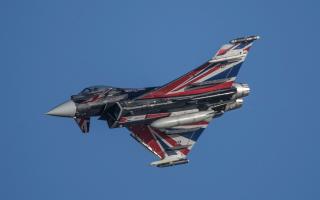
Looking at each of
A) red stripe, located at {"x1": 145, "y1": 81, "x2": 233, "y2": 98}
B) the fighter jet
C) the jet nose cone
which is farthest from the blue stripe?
the jet nose cone

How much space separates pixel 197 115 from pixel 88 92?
5637 mm

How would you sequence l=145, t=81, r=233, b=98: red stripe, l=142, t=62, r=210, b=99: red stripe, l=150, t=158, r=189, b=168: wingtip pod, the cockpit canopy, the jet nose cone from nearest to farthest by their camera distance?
the jet nose cone → the cockpit canopy → l=142, t=62, r=210, b=99: red stripe → l=145, t=81, r=233, b=98: red stripe → l=150, t=158, r=189, b=168: wingtip pod

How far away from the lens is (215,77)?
131ft

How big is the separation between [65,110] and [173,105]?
541 cm

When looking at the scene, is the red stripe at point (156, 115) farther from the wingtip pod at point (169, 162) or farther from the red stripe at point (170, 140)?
the wingtip pod at point (169, 162)

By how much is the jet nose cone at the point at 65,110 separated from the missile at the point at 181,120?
13.6ft

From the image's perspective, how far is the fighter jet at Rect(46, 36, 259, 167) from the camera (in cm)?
3841

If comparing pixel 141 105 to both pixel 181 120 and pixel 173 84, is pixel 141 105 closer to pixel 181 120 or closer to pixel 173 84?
pixel 173 84

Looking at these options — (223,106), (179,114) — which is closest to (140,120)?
(179,114)

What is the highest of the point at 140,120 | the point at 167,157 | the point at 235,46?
the point at 235,46

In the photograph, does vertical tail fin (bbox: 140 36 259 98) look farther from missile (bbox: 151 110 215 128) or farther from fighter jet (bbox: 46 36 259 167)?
missile (bbox: 151 110 215 128)

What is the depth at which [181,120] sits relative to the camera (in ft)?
130

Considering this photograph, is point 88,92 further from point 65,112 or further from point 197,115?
point 197,115

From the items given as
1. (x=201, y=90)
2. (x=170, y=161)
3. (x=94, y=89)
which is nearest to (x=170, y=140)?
(x=170, y=161)
